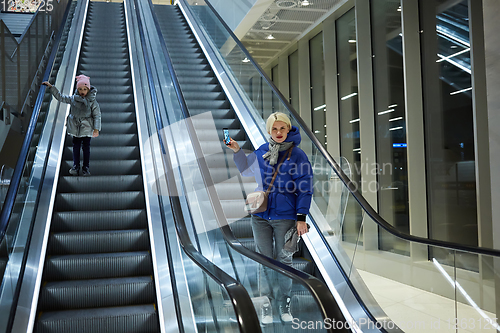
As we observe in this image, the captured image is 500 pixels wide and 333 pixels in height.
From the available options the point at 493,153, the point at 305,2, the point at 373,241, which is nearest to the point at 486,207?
the point at 493,153

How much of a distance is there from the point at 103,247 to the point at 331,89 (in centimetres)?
693

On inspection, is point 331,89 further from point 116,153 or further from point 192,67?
point 116,153

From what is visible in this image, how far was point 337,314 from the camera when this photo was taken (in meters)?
2.01

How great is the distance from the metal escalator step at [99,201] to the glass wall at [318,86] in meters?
6.06

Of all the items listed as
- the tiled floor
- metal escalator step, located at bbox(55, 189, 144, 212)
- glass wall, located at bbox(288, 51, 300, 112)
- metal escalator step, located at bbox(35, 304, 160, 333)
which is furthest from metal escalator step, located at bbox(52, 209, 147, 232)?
glass wall, located at bbox(288, 51, 300, 112)

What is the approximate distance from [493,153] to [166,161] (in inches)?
145

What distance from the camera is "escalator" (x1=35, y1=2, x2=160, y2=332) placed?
158 inches

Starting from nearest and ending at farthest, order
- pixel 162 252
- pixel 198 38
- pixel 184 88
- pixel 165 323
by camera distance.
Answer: pixel 165 323
pixel 162 252
pixel 184 88
pixel 198 38

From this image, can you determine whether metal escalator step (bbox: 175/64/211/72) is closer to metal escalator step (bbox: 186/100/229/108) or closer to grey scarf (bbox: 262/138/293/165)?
metal escalator step (bbox: 186/100/229/108)

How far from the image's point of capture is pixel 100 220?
5.25m

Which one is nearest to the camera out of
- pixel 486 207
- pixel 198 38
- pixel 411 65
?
pixel 486 207

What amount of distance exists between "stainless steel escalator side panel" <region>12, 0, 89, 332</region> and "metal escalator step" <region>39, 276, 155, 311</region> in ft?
0.45

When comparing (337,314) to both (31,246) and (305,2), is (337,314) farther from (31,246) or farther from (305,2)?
(305,2)

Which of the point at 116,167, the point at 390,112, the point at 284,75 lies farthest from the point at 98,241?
the point at 284,75
